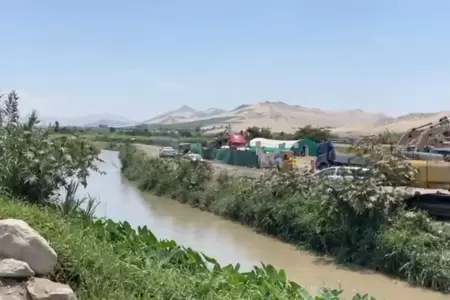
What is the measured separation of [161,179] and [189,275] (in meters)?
22.1

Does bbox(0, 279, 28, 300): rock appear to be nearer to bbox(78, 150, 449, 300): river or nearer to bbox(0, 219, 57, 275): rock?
A: bbox(0, 219, 57, 275): rock

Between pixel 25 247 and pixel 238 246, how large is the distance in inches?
453

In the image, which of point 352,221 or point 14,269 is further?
point 352,221

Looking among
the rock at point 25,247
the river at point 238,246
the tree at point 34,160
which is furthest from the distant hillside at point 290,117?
the rock at point 25,247

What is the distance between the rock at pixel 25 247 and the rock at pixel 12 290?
203 millimetres

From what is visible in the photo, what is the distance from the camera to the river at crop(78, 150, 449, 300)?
37.5 feet

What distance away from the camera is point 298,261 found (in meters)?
13.7

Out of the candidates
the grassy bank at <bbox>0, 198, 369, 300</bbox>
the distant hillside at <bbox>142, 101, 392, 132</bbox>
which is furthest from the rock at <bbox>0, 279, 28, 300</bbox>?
the distant hillside at <bbox>142, 101, 392, 132</bbox>

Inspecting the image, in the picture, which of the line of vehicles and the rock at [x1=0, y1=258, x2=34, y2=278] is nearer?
the rock at [x1=0, y1=258, x2=34, y2=278]

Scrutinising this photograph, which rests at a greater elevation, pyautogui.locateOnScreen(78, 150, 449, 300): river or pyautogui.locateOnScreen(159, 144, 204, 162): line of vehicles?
pyautogui.locateOnScreen(159, 144, 204, 162): line of vehicles

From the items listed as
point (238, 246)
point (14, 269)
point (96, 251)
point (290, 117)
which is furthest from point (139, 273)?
point (290, 117)

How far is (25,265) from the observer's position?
4410 millimetres

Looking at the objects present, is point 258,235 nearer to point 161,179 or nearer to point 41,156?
point 41,156

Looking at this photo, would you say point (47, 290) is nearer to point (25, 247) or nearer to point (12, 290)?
→ point (12, 290)
